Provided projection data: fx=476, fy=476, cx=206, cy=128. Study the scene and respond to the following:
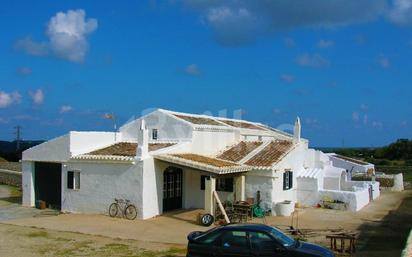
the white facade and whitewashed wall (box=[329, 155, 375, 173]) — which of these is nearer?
the white facade

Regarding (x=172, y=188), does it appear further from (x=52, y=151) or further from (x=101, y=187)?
(x=52, y=151)

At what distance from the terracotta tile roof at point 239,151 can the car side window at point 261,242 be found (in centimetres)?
1433

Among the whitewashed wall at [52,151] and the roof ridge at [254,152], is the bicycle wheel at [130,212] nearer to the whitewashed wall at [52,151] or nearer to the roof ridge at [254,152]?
the whitewashed wall at [52,151]

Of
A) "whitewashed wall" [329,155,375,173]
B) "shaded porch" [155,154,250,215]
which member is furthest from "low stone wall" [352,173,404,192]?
"shaded porch" [155,154,250,215]

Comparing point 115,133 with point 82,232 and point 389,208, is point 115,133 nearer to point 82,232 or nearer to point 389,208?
point 82,232

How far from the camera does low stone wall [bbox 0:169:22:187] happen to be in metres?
38.8

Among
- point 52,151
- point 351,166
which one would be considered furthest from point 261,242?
point 351,166

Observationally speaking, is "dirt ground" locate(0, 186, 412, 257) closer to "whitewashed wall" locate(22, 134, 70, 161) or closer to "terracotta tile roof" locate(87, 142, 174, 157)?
"whitewashed wall" locate(22, 134, 70, 161)

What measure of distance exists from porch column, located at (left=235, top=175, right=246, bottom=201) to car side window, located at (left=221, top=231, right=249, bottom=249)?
12.7 m

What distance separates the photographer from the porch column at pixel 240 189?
2484cm

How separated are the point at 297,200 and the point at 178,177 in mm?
7389

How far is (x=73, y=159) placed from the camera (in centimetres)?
2475

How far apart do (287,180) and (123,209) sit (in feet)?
30.5

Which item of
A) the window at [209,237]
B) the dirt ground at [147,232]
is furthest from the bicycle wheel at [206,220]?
the window at [209,237]
